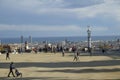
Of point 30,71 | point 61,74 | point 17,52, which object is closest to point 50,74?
point 61,74

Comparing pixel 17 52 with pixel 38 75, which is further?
pixel 17 52

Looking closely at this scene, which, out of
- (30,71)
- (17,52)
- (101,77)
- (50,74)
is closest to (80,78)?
(101,77)

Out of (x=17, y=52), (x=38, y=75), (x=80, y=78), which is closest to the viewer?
(x=80, y=78)

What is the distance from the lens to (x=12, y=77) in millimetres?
35219

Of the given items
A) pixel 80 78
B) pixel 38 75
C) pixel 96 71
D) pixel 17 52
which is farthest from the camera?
pixel 17 52

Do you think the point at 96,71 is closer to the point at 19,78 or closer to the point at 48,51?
the point at 19,78

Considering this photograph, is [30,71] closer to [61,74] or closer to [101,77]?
[61,74]

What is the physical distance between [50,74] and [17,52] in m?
38.9

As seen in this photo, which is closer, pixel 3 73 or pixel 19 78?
pixel 19 78

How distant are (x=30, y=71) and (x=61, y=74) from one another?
4.06 metres

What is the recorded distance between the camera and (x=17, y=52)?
249 feet

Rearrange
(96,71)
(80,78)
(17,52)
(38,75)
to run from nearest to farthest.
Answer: (80,78) < (38,75) < (96,71) < (17,52)

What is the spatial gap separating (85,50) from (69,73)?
137 ft

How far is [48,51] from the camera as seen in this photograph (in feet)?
258
